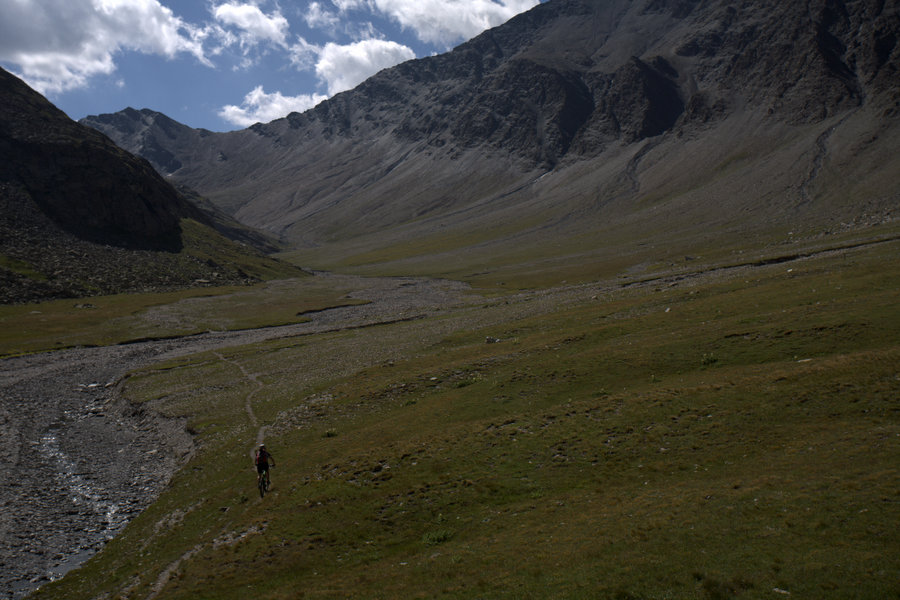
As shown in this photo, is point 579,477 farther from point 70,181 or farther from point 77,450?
point 70,181

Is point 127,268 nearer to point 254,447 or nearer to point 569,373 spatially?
point 254,447

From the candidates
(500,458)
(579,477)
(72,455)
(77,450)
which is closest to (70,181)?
(77,450)

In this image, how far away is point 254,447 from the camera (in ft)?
119

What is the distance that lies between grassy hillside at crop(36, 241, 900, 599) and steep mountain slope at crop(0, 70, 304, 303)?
111117 millimetres

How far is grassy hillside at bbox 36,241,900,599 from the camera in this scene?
53.5 feet

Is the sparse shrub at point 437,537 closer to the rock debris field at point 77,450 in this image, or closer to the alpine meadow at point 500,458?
the alpine meadow at point 500,458

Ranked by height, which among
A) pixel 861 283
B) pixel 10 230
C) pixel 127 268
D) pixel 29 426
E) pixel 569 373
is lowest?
pixel 861 283

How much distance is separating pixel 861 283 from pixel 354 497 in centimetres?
4567

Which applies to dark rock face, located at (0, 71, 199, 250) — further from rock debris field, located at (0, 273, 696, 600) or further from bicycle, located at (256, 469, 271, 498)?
bicycle, located at (256, 469, 271, 498)

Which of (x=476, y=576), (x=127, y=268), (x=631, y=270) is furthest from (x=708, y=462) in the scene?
(x=127, y=268)

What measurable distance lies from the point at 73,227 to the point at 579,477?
18827 cm

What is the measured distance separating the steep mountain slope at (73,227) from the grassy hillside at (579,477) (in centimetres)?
11112

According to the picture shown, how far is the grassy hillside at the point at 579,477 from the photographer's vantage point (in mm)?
16312

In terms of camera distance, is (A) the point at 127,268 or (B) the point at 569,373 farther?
(A) the point at 127,268
